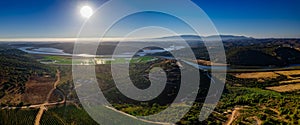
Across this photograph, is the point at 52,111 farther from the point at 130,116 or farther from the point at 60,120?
the point at 130,116

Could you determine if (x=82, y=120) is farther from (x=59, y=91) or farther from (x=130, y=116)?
(x=59, y=91)

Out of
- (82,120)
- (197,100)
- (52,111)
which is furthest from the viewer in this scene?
(197,100)

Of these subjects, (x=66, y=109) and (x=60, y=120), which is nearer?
(x=60, y=120)

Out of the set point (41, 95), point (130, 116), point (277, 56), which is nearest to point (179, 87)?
point (130, 116)

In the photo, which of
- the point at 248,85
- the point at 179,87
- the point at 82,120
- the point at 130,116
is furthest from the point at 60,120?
the point at 248,85

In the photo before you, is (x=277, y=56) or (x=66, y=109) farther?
(x=277, y=56)

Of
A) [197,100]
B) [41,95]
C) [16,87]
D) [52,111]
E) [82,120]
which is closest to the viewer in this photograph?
[82,120]

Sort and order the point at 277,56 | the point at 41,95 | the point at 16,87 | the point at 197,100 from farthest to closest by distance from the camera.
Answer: the point at 277,56, the point at 16,87, the point at 41,95, the point at 197,100

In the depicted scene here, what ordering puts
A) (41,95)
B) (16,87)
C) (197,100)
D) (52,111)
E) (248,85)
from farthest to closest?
(248,85)
(16,87)
(41,95)
(197,100)
(52,111)
